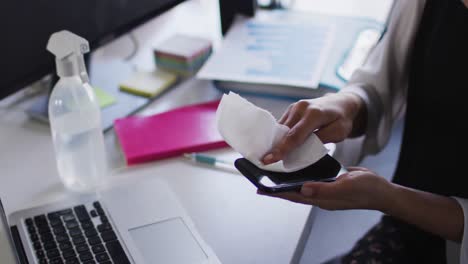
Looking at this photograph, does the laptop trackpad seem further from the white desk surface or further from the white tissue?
the white tissue

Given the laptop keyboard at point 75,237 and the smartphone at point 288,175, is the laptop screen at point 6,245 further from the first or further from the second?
the smartphone at point 288,175

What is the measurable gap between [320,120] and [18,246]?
1.44ft

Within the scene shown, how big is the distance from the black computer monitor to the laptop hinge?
21 centimetres

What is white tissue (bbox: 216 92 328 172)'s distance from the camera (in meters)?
0.69

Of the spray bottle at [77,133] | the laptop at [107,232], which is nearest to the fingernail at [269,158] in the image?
the laptop at [107,232]

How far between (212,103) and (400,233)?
0.40 metres

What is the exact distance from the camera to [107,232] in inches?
26.9

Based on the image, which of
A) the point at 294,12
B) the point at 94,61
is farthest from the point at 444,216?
the point at 94,61

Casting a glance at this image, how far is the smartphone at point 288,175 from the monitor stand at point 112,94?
1.15ft

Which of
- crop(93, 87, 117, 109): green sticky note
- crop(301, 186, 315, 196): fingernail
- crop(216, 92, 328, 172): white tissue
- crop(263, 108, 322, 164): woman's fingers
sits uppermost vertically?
crop(216, 92, 328, 172): white tissue

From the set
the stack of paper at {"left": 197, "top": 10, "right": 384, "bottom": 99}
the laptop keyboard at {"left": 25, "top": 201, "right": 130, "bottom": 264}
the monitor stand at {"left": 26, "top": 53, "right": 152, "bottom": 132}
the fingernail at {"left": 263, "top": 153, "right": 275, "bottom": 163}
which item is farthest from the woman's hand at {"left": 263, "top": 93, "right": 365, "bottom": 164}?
the monitor stand at {"left": 26, "top": 53, "right": 152, "bottom": 132}

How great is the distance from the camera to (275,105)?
101 centimetres

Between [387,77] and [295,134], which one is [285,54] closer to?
[387,77]

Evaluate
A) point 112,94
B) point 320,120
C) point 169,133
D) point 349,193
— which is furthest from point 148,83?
point 349,193
